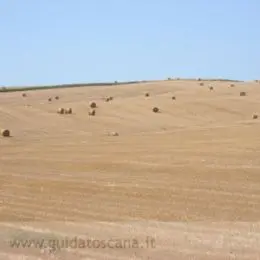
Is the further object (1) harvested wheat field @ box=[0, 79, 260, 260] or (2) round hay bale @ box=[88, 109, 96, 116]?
(2) round hay bale @ box=[88, 109, 96, 116]

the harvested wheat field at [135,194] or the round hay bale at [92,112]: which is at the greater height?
the round hay bale at [92,112]

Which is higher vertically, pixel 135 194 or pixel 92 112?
pixel 92 112

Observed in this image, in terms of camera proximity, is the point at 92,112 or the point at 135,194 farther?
the point at 92,112

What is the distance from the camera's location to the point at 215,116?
22188 millimetres

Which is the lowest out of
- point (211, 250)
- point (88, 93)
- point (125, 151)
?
point (211, 250)

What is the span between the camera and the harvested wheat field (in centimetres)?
614

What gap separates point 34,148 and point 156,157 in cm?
326

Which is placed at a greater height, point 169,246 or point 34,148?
point 34,148

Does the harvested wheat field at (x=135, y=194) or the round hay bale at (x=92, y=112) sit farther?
the round hay bale at (x=92, y=112)

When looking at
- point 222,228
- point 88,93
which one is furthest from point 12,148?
point 88,93

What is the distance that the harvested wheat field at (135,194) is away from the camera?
6.14 metres

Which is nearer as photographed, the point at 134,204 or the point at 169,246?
the point at 169,246

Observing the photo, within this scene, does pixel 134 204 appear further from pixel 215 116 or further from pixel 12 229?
pixel 215 116

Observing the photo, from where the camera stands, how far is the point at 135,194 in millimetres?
8477
